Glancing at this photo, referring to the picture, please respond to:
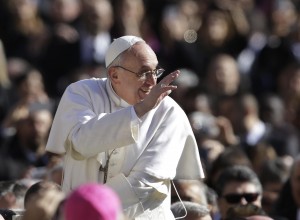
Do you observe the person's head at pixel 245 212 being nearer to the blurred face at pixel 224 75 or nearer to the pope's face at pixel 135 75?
the pope's face at pixel 135 75

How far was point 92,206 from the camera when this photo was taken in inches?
188

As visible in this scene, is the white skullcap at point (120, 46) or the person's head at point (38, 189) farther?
the white skullcap at point (120, 46)

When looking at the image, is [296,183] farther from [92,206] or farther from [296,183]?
[92,206]

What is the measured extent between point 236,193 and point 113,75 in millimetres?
2732

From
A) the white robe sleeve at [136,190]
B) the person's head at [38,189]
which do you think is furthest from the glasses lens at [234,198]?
the person's head at [38,189]

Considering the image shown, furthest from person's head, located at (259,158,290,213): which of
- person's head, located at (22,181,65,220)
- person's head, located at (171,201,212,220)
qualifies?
person's head, located at (22,181,65,220)

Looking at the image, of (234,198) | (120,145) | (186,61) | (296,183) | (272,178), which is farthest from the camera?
(186,61)

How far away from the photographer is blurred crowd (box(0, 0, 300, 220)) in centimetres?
1282

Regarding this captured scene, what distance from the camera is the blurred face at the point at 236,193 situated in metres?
9.52

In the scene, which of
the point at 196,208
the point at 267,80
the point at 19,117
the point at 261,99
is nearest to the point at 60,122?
the point at 196,208

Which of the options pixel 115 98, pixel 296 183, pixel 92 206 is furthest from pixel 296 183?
pixel 92 206

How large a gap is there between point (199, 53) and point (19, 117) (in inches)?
131

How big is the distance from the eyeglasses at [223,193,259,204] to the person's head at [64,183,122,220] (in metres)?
4.79

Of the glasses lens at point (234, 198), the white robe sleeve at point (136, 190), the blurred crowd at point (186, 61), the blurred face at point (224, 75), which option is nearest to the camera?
the white robe sleeve at point (136, 190)
